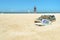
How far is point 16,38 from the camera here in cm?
595

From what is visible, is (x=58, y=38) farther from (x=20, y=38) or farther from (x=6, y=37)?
(x=6, y=37)

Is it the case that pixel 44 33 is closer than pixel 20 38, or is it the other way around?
pixel 20 38

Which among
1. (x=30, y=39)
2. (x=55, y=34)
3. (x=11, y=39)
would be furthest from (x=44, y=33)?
(x=11, y=39)

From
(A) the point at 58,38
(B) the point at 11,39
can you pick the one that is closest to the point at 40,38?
(A) the point at 58,38

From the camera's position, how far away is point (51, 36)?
20.2ft

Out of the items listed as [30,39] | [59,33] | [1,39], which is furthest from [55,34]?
[1,39]

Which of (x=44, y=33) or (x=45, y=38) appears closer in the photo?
(x=45, y=38)

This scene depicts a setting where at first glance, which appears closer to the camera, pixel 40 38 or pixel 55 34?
pixel 40 38

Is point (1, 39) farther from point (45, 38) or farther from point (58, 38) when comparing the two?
point (58, 38)

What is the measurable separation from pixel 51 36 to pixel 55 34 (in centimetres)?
29

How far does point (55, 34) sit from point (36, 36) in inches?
29.6

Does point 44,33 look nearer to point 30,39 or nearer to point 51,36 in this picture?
point 51,36

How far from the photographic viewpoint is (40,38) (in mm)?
5941

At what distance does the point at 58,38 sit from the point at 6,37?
1.85m
